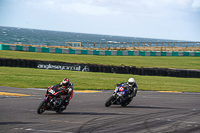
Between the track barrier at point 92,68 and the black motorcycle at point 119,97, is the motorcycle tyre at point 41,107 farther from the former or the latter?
the track barrier at point 92,68

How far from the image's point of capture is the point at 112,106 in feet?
43.3

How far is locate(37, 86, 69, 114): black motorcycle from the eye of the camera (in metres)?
10.0

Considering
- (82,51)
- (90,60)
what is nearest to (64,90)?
(90,60)

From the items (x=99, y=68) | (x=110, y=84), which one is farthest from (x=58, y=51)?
(x=110, y=84)

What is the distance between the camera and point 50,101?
10.1m

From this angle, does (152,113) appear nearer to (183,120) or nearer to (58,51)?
(183,120)

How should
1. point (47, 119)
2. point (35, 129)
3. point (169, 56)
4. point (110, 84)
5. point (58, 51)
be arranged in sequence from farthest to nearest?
point (169, 56) < point (58, 51) < point (110, 84) < point (47, 119) < point (35, 129)

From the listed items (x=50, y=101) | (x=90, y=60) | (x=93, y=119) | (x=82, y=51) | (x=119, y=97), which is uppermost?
(x=82, y=51)

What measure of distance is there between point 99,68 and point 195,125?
780 inches

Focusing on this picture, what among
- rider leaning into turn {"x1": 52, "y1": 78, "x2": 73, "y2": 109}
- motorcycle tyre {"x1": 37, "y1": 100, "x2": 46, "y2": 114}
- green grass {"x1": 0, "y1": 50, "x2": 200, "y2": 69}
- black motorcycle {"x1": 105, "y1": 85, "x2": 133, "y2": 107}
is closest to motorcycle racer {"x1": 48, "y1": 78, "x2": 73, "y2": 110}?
rider leaning into turn {"x1": 52, "y1": 78, "x2": 73, "y2": 109}

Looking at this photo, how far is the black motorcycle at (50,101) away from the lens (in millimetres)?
10039

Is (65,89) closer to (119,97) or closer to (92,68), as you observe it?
(119,97)

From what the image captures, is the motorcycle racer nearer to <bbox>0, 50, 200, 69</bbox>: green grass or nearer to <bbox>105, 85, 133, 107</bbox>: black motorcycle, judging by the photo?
<bbox>105, 85, 133, 107</bbox>: black motorcycle

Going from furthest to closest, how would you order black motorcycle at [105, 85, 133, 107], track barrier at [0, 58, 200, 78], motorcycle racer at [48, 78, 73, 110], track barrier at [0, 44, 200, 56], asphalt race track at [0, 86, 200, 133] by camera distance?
track barrier at [0, 44, 200, 56], track barrier at [0, 58, 200, 78], black motorcycle at [105, 85, 133, 107], motorcycle racer at [48, 78, 73, 110], asphalt race track at [0, 86, 200, 133]
